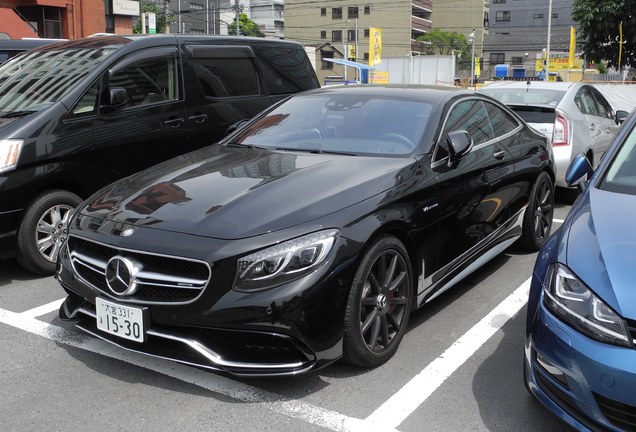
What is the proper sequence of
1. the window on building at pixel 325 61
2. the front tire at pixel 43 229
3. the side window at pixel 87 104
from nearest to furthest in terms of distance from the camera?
1. the front tire at pixel 43 229
2. the side window at pixel 87 104
3. the window on building at pixel 325 61

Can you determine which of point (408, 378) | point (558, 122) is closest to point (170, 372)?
point (408, 378)

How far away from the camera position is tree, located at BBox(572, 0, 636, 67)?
59.1 ft

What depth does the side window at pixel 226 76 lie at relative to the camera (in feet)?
21.1

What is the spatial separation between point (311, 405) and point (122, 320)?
102 centimetres

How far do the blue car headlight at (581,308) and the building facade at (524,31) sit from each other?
85.1 meters

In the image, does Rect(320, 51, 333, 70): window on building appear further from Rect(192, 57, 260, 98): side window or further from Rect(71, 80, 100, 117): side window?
Rect(71, 80, 100, 117): side window

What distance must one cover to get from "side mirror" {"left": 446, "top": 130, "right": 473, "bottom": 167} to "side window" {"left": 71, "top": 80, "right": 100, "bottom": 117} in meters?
3.03

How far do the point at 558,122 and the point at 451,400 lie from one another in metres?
5.32

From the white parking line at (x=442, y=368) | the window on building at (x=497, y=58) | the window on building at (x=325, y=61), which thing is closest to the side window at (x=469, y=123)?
the white parking line at (x=442, y=368)

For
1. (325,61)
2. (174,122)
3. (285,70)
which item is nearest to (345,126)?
(174,122)

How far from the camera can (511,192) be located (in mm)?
4980

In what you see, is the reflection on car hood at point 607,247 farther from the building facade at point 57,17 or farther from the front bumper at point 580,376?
the building facade at point 57,17

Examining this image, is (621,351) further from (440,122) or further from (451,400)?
(440,122)

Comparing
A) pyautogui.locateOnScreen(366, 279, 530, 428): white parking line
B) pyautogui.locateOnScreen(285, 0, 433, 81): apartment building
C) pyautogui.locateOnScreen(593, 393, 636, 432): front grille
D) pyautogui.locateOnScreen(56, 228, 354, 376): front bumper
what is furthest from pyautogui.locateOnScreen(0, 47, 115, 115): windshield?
pyautogui.locateOnScreen(285, 0, 433, 81): apartment building
